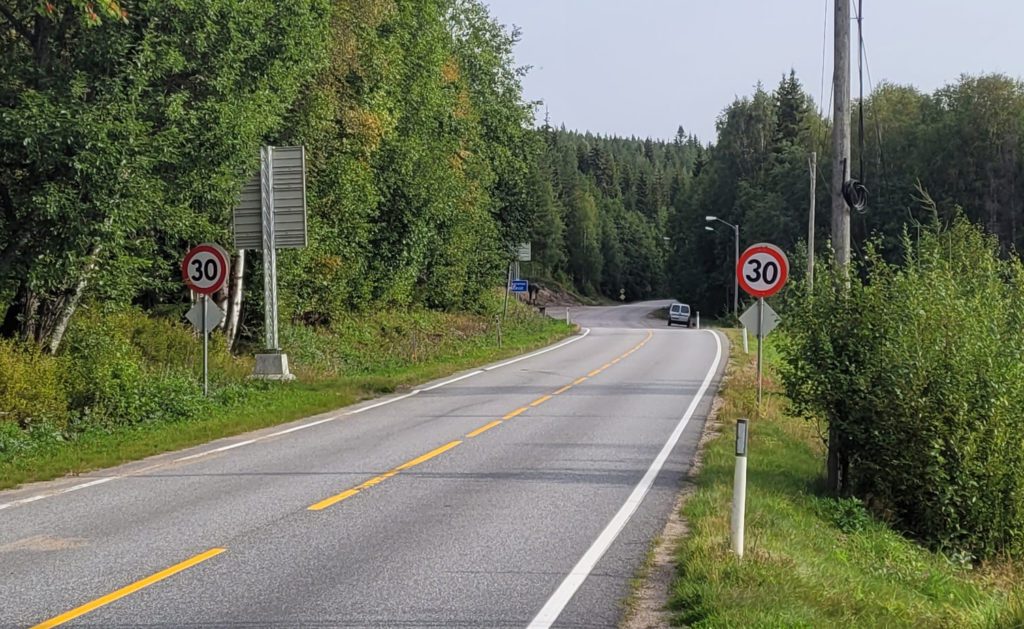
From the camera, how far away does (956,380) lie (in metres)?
11.8

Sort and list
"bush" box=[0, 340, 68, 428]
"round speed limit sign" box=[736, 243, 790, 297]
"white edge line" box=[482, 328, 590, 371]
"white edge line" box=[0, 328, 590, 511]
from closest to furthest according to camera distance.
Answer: "white edge line" box=[0, 328, 590, 511]
"bush" box=[0, 340, 68, 428]
"round speed limit sign" box=[736, 243, 790, 297]
"white edge line" box=[482, 328, 590, 371]

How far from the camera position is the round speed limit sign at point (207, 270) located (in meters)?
18.3

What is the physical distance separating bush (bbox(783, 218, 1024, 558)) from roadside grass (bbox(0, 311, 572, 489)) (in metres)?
9.12

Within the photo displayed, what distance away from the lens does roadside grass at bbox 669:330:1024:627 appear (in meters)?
6.70

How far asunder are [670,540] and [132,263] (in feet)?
41.9

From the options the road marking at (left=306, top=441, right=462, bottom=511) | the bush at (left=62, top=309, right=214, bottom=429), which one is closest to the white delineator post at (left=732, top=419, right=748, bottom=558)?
the road marking at (left=306, top=441, right=462, bottom=511)

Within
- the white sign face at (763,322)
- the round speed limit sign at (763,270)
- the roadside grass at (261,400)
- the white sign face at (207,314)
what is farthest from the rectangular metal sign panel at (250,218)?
the round speed limit sign at (763,270)

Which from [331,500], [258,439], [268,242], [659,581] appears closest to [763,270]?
[258,439]

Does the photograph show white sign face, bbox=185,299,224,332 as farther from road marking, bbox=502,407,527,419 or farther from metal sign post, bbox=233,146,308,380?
Result: road marking, bbox=502,407,527,419

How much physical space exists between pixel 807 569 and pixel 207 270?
13.4m

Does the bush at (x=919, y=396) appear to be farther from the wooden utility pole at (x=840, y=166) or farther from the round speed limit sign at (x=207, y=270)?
the round speed limit sign at (x=207, y=270)

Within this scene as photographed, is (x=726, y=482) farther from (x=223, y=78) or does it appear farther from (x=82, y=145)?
(x=223, y=78)

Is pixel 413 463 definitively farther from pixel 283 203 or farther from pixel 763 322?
pixel 283 203

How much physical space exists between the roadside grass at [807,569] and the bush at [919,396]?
0.66m
